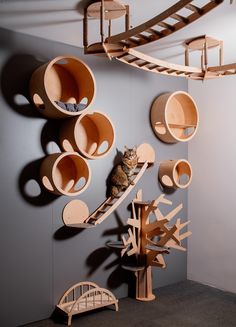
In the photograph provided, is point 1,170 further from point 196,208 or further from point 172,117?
point 196,208

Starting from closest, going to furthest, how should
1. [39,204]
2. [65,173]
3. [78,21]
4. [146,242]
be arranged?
[78,21] < [39,204] < [65,173] < [146,242]

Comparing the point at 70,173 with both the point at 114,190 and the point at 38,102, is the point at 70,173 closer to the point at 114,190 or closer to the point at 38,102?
the point at 114,190

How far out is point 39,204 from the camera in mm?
2809

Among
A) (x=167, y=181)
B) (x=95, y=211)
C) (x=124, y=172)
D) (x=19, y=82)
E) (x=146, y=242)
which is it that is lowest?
(x=146, y=242)

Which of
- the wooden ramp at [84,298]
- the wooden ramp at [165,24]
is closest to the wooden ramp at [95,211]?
the wooden ramp at [84,298]

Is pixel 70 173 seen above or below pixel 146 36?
below

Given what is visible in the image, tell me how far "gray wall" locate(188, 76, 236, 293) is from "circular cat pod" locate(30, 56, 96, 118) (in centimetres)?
138

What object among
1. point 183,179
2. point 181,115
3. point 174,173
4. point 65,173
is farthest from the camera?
point 183,179

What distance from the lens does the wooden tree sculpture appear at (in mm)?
3162

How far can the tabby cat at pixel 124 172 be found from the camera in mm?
3113

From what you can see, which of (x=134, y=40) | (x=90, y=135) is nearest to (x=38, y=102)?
(x=90, y=135)

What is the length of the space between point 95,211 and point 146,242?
0.55 meters

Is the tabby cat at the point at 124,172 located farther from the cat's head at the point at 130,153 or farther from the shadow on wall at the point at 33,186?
the shadow on wall at the point at 33,186

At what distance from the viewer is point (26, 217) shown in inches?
108
